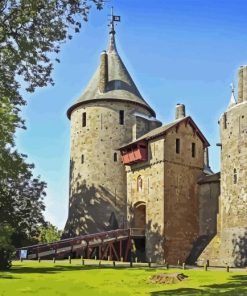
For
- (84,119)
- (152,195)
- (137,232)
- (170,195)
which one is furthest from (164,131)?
(84,119)

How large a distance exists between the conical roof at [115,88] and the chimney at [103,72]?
440 millimetres

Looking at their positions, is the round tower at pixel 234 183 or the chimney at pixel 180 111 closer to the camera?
the round tower at pixel 234 183

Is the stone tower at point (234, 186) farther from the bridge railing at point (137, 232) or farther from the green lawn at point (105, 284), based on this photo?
the green lawn at point (105, 284)

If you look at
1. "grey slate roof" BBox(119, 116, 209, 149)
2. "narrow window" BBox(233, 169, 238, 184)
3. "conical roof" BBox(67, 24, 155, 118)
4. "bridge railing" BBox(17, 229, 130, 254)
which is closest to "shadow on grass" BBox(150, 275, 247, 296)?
"narrow window" BBox(233, 169, 238, 184)

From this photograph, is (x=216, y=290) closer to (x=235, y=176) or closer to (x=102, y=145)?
(x=235, y=176)

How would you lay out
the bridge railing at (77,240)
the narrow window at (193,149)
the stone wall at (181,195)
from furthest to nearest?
the narrow window at (193,149), the stone wall at (181,195), the bridge railing at (77,240)

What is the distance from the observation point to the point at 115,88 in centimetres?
5341

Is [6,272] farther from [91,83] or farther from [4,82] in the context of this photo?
[91,83]

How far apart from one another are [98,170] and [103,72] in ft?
35.9

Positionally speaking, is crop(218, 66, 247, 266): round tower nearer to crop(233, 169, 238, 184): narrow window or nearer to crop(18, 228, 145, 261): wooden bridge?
crop(233, 169, 238, 184): narrow window

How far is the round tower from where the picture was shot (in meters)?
36.6

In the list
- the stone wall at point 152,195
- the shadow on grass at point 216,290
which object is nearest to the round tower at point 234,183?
the stone wall at point 152,195

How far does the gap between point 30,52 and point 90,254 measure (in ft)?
92.4

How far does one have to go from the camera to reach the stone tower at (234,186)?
36625 millimetres
